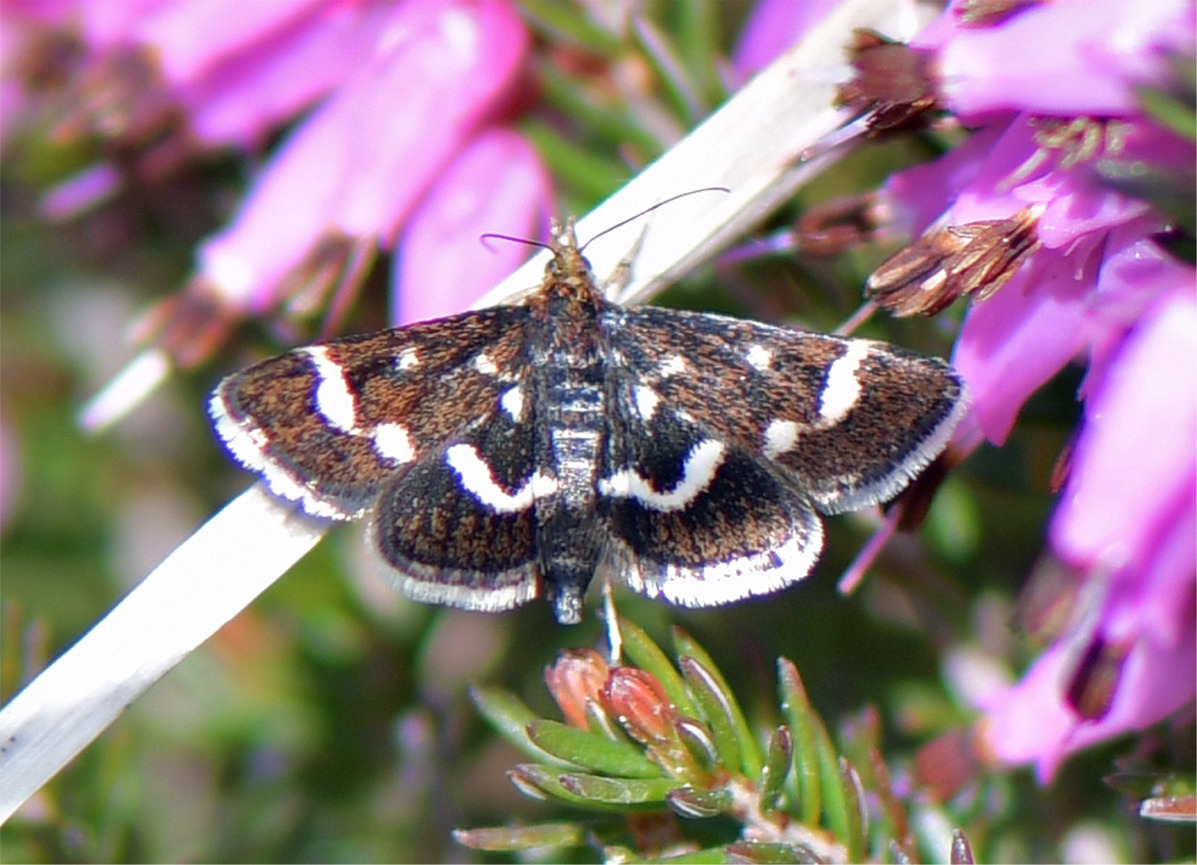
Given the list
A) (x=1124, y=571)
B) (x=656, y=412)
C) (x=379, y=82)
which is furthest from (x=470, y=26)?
(x=1124, y=571)

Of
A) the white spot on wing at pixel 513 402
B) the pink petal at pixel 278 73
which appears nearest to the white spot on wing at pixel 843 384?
the white spot on wing at pixel 513 402

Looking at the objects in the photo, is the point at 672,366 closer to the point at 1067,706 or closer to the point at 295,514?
the point at 295,514

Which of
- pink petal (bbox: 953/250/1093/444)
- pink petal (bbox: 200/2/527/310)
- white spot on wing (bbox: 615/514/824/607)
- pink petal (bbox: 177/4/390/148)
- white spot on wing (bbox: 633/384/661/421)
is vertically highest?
pink petal (bbox: 177/4/390/148)

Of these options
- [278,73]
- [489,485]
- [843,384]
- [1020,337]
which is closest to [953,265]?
[1020,337]

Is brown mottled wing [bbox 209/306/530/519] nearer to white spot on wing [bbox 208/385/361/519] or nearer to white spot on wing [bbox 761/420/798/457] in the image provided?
white spot on wing [bbox 208/385/361/519]

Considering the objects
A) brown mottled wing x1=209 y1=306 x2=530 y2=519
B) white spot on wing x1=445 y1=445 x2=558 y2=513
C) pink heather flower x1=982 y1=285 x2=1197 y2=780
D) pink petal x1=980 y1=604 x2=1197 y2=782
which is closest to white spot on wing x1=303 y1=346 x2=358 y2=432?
brown mottled wing x1=209 y1=306 x2=530 y2=519
